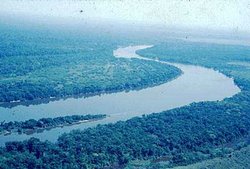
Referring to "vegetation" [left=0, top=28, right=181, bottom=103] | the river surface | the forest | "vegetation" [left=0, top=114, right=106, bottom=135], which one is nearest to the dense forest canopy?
the forest

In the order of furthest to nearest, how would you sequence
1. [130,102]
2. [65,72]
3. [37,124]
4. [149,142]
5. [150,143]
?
[65,72] < [130,102] < [37,124] < [149,142] < [150,143]

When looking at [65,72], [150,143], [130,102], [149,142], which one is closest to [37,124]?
[149,142]

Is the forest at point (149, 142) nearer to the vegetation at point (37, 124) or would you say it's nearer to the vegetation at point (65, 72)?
the vegetation at point (65, 72)

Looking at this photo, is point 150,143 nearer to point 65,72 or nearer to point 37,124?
point 37,124

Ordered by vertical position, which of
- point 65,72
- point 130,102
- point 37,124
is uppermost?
point 65,72

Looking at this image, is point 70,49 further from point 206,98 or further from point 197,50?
point 206,98

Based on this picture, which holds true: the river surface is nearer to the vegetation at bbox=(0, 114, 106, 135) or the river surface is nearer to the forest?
the vegetation at bbox=(0, 114, 106, 135)

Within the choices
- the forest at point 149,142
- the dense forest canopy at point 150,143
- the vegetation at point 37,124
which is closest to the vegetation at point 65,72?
the forest at point 149,142
